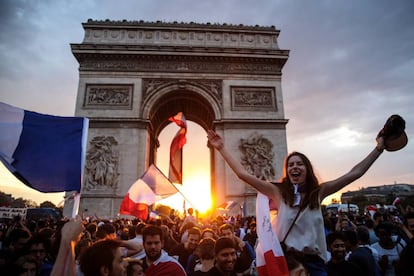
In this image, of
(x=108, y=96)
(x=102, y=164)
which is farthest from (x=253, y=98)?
(x=102, y=164)

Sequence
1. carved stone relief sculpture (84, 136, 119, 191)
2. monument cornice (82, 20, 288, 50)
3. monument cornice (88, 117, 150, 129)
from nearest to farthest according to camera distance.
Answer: carved stone relief sculpture (84, 136, 119, 191)
monument cornice (88, 117, 150, 129)
monument cornice (82, 20, 288, 50)

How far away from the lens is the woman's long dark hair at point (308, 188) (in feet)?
6.93

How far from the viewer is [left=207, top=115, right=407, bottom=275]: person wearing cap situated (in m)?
1.99

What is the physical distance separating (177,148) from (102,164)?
32.5ft

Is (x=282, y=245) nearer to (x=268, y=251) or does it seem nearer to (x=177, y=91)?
(x=268, y=251)

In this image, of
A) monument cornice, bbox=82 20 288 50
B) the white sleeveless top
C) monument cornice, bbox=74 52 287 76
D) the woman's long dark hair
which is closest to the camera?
the white sleeveless top

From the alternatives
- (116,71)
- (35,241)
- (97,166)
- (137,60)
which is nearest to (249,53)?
Answer: (137,60)

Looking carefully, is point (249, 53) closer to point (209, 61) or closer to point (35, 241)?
point (209, 61)

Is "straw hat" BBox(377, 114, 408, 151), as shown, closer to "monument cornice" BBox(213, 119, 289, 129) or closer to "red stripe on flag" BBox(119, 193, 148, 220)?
"red stripe on flag" BBox(119, 193, 148, 220)

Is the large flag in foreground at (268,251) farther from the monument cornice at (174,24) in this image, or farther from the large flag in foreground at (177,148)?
the monument cornice at (174,24)

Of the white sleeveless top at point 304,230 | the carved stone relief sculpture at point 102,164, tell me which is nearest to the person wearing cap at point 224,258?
the white sleeveless top at point 304,230

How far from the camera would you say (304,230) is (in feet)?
6.60

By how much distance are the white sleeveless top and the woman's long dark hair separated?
5 centimetres

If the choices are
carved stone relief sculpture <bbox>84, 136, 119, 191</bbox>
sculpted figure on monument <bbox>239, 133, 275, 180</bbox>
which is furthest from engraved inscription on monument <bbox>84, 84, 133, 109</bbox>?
sculpted figure on monument <bbox>239, 133, 275, 180</bbox>
